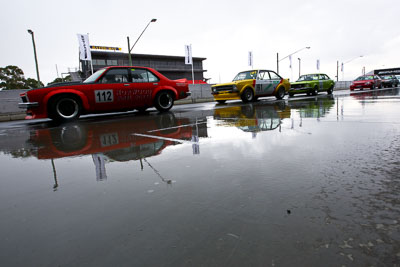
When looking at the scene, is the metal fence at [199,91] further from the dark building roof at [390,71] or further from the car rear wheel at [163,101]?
the dark building roof at [390,71]

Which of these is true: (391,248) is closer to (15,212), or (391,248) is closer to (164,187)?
(164,187)

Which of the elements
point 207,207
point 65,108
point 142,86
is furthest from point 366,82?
point 207,207

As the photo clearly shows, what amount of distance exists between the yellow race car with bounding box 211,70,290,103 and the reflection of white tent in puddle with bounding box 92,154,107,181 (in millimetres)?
10584

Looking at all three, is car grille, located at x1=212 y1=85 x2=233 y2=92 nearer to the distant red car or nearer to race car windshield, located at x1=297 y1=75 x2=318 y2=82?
race car windshield, located at x1=297 y1=75 x2=318 y2=82

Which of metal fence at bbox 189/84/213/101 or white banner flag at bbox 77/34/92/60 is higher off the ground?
white banner flag at bbox 77/34/92/60

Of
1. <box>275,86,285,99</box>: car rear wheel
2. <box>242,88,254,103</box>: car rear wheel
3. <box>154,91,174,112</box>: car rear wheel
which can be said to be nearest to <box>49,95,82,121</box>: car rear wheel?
<box>154,91,174,112</box>: car rear wheel

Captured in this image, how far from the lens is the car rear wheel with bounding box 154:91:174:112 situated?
954 cm

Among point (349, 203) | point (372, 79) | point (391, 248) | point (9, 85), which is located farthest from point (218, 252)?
point (9, 85)

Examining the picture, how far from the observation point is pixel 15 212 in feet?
6.01

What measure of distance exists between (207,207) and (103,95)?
23.5 feet

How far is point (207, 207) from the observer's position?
5.75 feet

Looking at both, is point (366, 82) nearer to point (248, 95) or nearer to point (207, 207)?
point (248, 95)

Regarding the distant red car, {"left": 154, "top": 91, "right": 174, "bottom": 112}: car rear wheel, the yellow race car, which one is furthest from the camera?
the distant red car

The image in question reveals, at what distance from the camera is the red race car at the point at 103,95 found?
7340 mm
